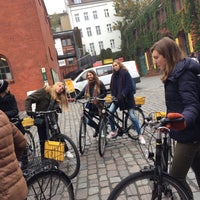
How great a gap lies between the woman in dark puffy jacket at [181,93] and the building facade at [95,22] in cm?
6463

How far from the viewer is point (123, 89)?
656cm

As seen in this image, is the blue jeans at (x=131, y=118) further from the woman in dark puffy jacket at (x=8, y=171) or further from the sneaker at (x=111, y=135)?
the woman in dark puffy jacket at (x=8, y=171)

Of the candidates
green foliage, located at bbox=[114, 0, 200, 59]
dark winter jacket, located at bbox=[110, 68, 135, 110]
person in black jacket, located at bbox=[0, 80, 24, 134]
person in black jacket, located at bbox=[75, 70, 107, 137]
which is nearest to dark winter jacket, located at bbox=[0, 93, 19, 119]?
person in black jacket, located at bbox=[0, 80, 24, 134]

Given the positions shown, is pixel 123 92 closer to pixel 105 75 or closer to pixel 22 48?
pixel 22 48

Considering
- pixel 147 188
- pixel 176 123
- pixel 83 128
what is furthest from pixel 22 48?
pixel 176 123

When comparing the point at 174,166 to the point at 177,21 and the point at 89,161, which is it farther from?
the point at 177,21

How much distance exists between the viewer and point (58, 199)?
3.57 metres

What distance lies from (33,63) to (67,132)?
10332 millimetres

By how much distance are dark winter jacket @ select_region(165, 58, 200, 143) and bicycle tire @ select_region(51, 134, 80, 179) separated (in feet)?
8.29

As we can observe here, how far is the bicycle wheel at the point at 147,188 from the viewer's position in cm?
268

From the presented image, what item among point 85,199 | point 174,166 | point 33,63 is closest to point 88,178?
point 85,199

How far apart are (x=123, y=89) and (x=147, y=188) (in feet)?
12.8

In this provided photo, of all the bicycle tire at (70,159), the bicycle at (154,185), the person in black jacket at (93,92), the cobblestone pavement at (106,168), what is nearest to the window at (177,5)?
the person in black jacket at (93,92)

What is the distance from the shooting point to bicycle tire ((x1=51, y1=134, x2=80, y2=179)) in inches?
200
